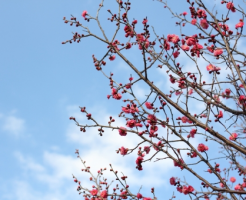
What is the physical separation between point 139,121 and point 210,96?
111cm

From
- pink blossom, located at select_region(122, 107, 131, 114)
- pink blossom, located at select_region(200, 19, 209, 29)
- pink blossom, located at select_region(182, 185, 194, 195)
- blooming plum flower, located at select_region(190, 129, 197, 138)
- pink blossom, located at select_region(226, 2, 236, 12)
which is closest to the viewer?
blooming plum flower, located at select_region(190, 129, 197, 138)

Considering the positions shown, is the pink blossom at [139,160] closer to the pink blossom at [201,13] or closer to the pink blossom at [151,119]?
the pink blossom at [151,119]

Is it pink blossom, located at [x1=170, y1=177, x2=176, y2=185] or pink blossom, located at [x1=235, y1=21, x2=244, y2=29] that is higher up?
pink blossom, located at [x1=235, y1=21, x2=244, y2=29]

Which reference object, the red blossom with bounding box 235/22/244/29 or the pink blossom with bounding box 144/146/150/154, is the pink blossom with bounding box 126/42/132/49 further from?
the pink blossom with bounding box 144/146/150/154

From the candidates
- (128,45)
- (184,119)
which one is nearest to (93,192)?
(184,119)

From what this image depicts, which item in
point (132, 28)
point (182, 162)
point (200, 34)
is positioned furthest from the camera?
point (132, 28)

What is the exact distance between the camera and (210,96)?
3.50m

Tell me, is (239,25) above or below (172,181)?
above

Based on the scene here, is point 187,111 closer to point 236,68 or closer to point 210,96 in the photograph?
point 210,96

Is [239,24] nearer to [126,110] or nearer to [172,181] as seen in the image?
[126,110]

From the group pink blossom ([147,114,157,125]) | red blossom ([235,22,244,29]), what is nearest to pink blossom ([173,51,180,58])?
red blossom ([235,22,244,29])

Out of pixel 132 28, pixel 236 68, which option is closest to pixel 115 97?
pixel 132 28

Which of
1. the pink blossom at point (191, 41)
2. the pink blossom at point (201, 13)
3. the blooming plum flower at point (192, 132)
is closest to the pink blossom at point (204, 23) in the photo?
the pink blossom at point (201, 13)

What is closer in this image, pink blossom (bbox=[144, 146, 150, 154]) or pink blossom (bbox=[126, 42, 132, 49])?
pink blossom (bbox=[144, 146, 150, 154])
